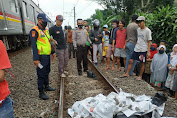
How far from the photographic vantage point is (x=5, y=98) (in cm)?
149

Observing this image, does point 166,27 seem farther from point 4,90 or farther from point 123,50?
point 4,90

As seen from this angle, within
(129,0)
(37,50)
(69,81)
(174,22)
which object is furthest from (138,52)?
(129,0)

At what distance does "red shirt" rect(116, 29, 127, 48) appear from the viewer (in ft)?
16.2

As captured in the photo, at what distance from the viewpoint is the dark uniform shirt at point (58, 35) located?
440 cm

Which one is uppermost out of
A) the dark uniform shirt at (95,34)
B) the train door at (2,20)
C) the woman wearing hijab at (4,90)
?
the train door at (2,20)

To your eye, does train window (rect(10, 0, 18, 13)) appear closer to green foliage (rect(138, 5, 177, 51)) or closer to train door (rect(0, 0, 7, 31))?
train door (rect(0, 0, 7, 31))

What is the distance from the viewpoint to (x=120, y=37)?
5.02 metres

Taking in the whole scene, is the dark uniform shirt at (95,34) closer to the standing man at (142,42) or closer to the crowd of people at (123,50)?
the crowd of people at (123,50)

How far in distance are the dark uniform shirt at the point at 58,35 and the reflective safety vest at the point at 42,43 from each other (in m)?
1.16

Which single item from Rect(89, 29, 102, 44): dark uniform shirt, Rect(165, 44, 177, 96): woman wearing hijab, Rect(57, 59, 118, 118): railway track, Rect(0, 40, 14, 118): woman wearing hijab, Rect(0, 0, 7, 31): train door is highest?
Rect(0, 0, 7, 31): train door

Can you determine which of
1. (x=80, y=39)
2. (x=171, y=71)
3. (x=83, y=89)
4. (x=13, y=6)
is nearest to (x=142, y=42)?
(x=171, y=71)

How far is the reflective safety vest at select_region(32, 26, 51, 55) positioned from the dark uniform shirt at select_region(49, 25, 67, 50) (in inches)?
45.5

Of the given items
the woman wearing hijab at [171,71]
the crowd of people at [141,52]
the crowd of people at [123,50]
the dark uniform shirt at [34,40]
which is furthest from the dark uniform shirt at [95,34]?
the dark uniform shirt at [34,40]

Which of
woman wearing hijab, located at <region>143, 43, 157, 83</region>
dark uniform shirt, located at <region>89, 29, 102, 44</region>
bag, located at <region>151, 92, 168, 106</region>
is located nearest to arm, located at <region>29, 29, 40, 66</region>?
bag, located at <region>151, 92, 168, 106</region>
